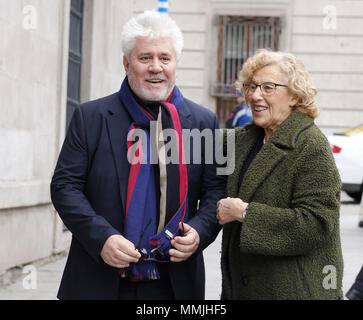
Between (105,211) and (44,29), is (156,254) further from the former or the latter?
(44,29)

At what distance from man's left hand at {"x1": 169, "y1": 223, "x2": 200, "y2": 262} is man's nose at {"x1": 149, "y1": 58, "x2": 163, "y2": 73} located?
64 cm

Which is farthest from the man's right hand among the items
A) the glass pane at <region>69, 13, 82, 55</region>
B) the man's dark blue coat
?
the glass pane at <region>69, 13, 82, 55</region>

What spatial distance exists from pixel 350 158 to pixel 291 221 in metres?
10.3

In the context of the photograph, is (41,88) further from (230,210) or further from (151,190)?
(230,210)

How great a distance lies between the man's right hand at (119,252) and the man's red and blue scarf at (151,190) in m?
0.10

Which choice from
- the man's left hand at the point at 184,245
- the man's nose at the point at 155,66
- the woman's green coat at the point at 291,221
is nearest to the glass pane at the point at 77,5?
the man's nose at the point at 155,66

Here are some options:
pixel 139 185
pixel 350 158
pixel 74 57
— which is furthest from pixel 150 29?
pixel 350 158

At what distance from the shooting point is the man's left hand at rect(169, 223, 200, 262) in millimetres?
3045

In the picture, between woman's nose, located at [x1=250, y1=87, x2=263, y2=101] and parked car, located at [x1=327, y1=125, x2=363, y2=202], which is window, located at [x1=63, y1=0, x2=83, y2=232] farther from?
parked car, located at [x1=327, y1=125, x2=363, y2=202]

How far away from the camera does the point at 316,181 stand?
3020 mm

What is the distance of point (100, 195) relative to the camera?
314 cm

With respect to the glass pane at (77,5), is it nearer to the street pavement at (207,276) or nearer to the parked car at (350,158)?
the street pavement at (207,276)

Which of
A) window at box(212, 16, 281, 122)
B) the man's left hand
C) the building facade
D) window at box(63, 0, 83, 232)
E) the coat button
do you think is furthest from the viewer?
window at box(212, 16, 281, 122)

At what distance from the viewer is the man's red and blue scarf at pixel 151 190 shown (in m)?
3.08
